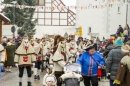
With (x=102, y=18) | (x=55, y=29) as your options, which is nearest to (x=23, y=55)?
(x=102, y=18)

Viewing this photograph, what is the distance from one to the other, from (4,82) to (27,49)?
2.99 meters

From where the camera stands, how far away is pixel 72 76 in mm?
9570

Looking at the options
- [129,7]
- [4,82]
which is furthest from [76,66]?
[129,7]

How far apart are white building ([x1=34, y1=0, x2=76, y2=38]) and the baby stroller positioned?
181ft

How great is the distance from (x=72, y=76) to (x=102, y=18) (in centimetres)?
4612

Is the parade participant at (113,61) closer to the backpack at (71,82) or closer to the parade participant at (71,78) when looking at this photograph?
the parade participant at (71,78)

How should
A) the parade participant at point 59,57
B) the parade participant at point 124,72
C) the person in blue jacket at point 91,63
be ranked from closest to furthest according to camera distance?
the parade participant at point 124,72 < the person in blue jacket at point 91,63 < the parade participant at point 59,57

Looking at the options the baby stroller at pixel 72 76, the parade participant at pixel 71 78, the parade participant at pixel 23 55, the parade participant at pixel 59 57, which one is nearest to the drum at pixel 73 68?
the baby stroller at pixel 72 76

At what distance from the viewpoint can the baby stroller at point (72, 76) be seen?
30.8ft

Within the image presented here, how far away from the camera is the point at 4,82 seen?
1634 centimetres

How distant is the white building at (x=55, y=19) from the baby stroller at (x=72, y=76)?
55187 mm

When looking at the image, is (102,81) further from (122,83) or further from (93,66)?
(122,83)

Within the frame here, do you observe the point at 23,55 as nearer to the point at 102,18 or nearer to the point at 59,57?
the point at 59,57

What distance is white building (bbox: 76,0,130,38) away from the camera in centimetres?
5432
